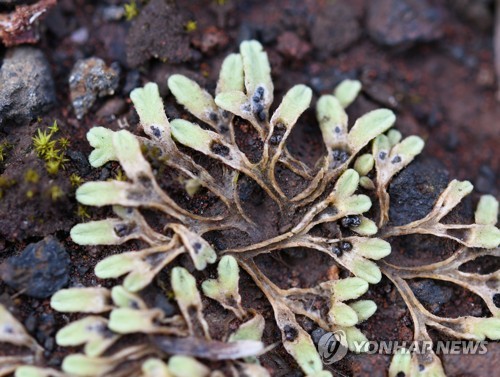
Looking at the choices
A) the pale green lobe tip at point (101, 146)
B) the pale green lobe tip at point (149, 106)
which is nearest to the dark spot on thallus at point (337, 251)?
the pale green lobe tip at point (149, 106)

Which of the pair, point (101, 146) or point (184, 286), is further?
point (101, 146)

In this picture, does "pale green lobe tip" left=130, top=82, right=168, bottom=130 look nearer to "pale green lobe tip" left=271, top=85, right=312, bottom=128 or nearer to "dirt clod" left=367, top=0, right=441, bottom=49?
"pale green lobe tip" left=271, top=85, right=312, bottom=128

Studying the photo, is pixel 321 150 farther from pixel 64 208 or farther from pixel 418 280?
pixel 64 208

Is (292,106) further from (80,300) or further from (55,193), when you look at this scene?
(80,300)

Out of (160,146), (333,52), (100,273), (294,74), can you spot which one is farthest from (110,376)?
(333,52)

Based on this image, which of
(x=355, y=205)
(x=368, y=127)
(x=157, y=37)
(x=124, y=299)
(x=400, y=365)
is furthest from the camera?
(x=157, y=37)

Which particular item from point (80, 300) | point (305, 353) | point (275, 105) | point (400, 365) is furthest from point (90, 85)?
point (400, 365)

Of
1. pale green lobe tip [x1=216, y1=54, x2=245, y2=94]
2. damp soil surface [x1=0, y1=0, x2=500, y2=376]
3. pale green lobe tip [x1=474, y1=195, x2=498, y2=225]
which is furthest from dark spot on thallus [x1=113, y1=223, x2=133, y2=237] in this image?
pale green lobe tip [x1=474, y1=195, x2=498, y2=225]
